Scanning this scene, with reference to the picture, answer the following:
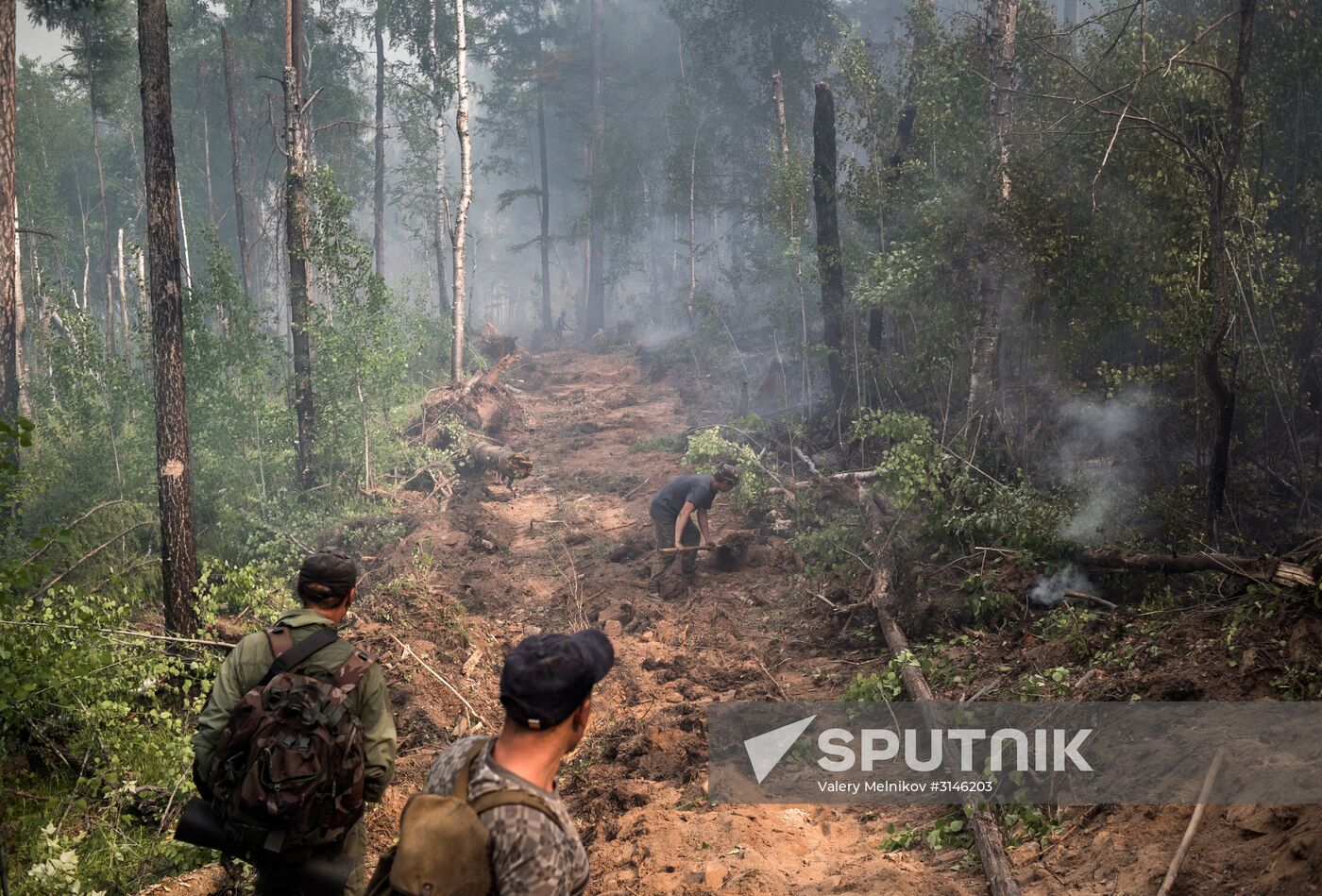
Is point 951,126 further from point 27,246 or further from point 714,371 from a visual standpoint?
point 27,246

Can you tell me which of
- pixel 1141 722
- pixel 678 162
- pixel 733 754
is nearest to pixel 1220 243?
pixel 1141 722

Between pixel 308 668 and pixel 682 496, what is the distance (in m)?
7.79

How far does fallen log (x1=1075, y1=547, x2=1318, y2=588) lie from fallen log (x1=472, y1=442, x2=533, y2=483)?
1080 cm

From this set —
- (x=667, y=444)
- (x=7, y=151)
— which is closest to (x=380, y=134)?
(x=667, y=444)

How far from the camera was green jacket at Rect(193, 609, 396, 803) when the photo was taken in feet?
11.2

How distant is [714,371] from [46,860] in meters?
22.0

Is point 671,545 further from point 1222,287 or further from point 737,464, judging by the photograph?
point 1222,287

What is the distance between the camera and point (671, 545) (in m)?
11.3

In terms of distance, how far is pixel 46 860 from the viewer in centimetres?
488

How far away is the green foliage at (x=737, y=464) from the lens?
508 inches

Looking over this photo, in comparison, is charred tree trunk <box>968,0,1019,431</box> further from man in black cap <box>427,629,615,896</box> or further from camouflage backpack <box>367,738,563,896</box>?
camouflage backpack <box>367,738,563,896</box>

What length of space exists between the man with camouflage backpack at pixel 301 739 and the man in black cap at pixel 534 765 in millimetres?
1167

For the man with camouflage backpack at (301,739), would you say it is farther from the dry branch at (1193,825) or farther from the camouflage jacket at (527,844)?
the dry branch at (1193,825)

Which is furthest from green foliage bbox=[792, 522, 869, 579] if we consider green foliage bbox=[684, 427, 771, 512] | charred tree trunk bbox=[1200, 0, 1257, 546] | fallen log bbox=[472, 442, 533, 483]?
fallen log bbox=[472, 442, 533, 483]
